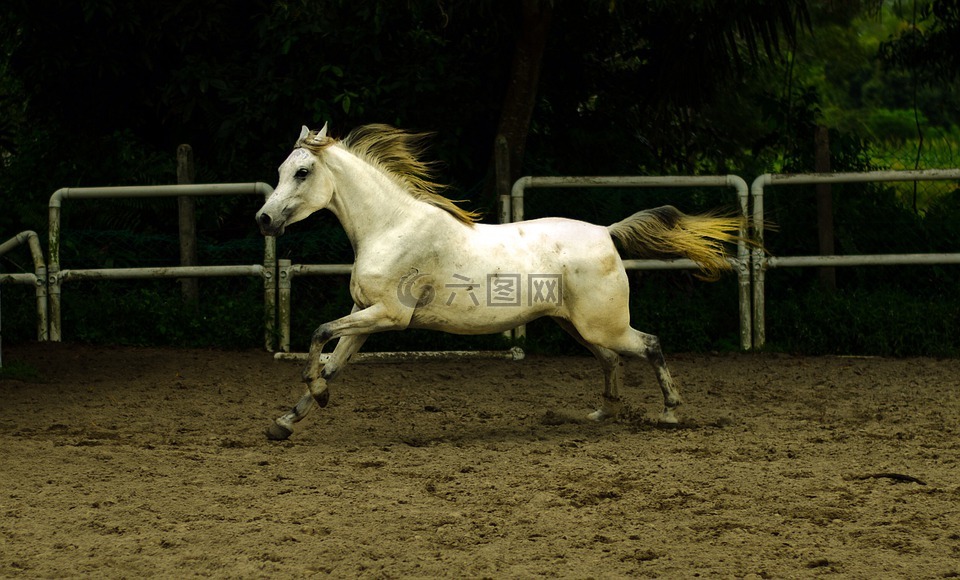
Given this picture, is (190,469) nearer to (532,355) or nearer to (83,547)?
(83,547)

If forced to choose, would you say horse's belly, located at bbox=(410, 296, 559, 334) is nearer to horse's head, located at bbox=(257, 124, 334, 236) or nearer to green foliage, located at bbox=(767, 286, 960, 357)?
horse's head, located at bbox=(257, 124, 334, 236)

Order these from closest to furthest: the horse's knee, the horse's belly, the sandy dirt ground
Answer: the sandy dirt ground, the horse's knee, the horse's belly

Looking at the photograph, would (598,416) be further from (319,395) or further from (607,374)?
(319,395)

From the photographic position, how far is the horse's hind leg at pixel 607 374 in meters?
6.52

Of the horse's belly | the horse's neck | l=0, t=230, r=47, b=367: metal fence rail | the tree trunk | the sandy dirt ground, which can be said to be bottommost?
the sandy dirt ground

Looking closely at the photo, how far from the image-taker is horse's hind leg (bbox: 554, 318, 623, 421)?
652 cm

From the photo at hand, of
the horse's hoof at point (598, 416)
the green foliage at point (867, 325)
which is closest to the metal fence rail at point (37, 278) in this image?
the horse's hoof at point (598, 416)

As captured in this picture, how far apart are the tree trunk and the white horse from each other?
3.62 m

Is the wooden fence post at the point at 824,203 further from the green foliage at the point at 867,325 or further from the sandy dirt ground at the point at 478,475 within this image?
the sandy dirt ground at the point at 478,475

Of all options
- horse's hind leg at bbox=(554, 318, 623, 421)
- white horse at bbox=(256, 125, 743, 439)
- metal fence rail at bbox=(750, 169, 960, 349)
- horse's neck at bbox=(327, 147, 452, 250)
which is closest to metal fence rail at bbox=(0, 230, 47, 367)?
white horse at bbox=(256, 125, 743, 439)

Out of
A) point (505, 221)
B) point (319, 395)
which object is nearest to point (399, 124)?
point (505, 221)

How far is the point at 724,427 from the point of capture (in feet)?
20.9

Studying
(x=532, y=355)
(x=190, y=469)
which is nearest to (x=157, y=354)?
(x=532, y=355)

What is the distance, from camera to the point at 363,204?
6.16m
